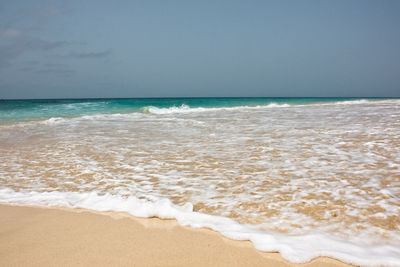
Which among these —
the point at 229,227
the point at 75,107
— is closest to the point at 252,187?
the point at 229,227

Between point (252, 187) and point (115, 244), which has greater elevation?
point (252, 187)

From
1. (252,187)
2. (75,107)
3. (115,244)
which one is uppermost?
(75,107)

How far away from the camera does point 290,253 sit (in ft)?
6.58

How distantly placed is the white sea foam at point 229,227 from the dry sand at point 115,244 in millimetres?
67

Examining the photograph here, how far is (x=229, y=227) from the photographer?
2.40 m

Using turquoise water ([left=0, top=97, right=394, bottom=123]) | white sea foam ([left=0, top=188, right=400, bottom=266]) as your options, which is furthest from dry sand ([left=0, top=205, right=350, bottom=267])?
turquoise water ([left=0, top=97, right=394, bottom=123])

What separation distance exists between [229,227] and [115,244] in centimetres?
93

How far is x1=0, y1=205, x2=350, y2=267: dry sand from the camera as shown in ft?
6.43

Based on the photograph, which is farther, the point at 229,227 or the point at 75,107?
the point at 75,107

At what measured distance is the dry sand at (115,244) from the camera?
6.43ft

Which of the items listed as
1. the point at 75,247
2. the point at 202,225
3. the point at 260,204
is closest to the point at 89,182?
the point at 75,247

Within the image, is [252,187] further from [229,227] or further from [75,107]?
[75,107]

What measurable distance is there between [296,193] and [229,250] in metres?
1.29

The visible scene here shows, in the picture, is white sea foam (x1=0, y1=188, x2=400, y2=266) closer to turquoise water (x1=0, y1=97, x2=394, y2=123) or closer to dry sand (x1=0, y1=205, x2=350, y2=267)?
dry sand (x1=0, y1=205, x2=350, y2=267)
